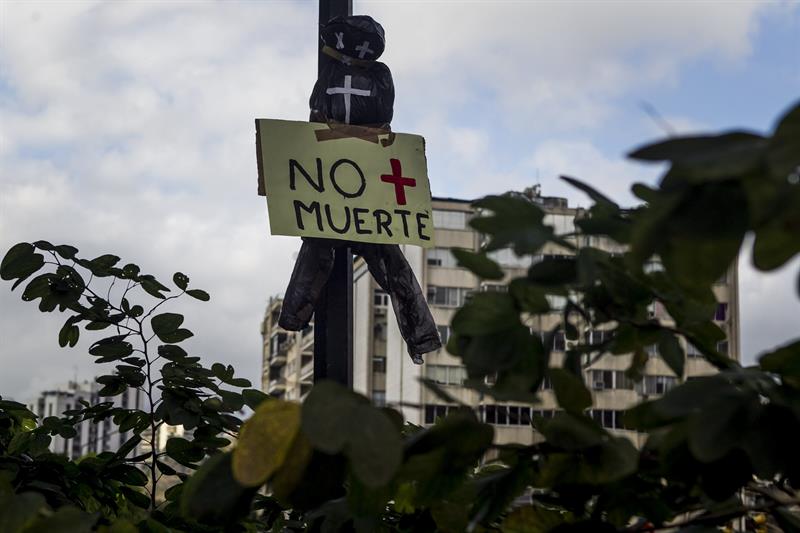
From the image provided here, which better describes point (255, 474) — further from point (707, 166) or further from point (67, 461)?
point (67, 461)

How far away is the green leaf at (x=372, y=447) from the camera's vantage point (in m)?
0.78

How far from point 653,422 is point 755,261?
0.21 metres

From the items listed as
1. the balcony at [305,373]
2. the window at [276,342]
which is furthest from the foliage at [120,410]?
the window at [276,342]

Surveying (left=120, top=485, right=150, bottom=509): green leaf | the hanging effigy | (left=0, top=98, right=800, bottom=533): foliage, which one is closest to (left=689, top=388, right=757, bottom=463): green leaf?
(left=0, top=98, right=800, bottom=533): foliage

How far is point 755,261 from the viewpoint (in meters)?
0.80

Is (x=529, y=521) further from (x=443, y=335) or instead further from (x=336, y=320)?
(x=443, y=335)

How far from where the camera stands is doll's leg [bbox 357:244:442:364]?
294 cm

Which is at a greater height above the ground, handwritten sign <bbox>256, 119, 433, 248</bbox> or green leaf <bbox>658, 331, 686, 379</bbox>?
handwritten sign <bbox>256, 119, 433, 248</bbox>

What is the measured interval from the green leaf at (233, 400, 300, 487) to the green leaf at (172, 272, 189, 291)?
146 centimetres

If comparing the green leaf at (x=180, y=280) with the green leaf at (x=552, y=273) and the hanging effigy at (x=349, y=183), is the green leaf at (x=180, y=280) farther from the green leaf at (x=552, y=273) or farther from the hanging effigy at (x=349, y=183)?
the green leaf at (x=552, y=273)

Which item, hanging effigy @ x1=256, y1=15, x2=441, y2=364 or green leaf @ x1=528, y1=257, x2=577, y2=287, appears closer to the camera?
green leaf @ x1=528, y1=257, x2=577, y2=287

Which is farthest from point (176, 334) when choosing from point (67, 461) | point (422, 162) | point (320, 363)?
point (422, 162)

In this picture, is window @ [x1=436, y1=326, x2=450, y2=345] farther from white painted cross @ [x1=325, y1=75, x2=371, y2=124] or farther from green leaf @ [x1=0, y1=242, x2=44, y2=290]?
green leaf @ [x1=0, y1=242, x2=44, y2=290]

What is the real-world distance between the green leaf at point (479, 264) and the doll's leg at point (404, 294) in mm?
1960
